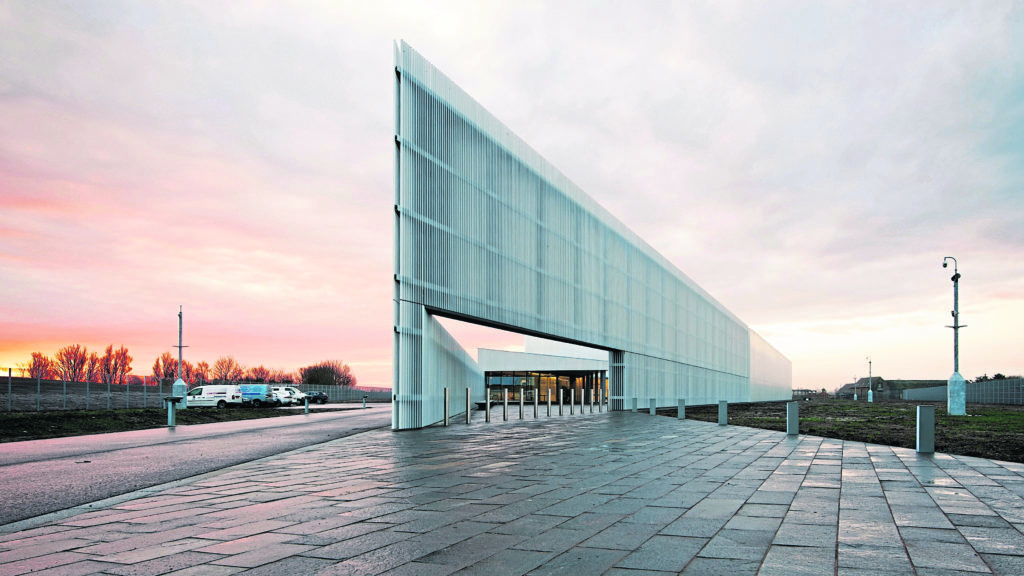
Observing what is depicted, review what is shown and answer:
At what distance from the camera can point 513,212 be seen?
25.8 metres

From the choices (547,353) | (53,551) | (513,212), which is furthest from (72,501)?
(547,353)

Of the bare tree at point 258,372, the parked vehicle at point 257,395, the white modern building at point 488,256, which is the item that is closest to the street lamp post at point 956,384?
the white modern building at point 488,256

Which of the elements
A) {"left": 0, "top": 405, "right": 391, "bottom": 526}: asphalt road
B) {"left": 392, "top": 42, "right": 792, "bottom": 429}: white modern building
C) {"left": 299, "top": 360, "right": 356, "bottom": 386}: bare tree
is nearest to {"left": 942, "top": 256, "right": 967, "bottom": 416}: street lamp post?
{"left": 392, "top": 42, "right": 792, "bottom": 429}: white modern building

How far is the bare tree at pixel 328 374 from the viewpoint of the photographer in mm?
111812

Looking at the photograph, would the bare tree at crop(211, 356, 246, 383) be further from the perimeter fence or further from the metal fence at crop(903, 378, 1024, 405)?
the metal fence at crop(903, 378, 1024, 405)

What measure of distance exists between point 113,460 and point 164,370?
115062mm

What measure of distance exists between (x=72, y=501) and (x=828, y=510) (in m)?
8.29

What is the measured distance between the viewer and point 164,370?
115m

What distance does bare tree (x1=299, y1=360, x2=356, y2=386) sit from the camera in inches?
4402

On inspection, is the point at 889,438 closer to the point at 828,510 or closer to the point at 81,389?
the point at 828,510

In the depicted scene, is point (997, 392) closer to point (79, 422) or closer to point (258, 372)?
point (79, 422)

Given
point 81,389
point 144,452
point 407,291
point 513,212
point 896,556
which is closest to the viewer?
point 896,556

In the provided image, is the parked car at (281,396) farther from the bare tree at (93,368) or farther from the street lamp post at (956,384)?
the bare tree at (93,368)

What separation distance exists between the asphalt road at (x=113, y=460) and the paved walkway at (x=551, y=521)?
2.15 ft
